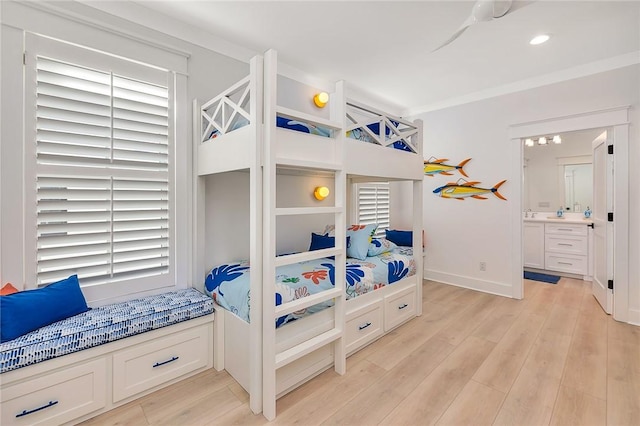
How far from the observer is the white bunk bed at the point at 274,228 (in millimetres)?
1665

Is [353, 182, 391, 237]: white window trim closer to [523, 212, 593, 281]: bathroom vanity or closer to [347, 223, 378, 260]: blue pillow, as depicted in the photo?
[347, 223, 378, 260]: blue pillow

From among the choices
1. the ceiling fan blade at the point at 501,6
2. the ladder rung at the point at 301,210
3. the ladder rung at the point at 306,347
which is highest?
the ceiling fan blade at the point at 501,6

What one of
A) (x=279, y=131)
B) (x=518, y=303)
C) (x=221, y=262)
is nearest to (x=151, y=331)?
(x=221, y=262)

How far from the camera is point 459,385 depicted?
76.5 inches

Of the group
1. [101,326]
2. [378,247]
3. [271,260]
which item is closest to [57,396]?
[101,326]

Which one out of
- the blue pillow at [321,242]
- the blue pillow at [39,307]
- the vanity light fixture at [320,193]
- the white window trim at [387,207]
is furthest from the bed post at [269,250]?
the white window trim at [387,207]

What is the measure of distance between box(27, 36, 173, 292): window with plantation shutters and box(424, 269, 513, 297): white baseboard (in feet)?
11.9

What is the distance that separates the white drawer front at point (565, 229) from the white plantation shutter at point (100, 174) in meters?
5.59

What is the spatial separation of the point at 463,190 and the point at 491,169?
437mm

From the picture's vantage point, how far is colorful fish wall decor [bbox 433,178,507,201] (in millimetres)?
3835

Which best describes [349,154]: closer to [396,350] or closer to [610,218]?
[396,350]

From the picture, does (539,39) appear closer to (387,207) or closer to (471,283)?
(387,207)

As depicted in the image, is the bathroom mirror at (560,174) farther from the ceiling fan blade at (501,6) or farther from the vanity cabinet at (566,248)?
the ceiling fan blade at (501,6)

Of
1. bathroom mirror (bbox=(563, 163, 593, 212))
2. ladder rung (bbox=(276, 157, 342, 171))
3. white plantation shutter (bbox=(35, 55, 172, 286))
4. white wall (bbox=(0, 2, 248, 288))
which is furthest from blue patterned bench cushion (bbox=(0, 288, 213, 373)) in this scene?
bathroom mirror (bbox=(563, 163, 593, 212))
